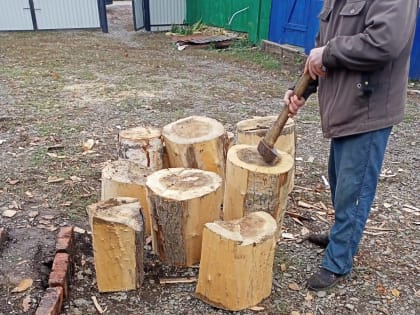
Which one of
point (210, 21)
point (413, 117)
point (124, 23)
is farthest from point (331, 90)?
Answer: point (124, 23)

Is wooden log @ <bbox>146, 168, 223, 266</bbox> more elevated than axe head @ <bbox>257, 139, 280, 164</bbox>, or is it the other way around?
axe head @ <bbox>257, 139, 280, 164</bbox>

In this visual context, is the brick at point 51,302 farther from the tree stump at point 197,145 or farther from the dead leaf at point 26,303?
the tree stump at point 197,145

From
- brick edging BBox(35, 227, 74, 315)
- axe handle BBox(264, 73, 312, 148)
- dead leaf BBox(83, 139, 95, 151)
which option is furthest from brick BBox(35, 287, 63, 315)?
dead leaf BBox(83, 139, 95, 151)

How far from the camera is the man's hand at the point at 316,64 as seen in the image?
216 cm

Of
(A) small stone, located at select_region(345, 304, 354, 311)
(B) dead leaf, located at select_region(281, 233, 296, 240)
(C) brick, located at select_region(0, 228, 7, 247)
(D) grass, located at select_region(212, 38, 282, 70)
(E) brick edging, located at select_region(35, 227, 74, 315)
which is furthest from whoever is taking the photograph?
(D) grass, located at select_region(212, 38, 282, 70)

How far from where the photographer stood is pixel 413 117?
5.72 meters

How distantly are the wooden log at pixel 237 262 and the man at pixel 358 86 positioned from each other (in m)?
0.46

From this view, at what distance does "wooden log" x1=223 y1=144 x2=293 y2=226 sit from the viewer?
2594 millimetres

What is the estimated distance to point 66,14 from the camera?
13000 millimetres

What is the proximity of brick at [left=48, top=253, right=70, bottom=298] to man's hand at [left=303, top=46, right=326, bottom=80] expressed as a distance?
1.78 metres

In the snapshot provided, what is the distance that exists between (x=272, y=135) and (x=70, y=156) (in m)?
2.44

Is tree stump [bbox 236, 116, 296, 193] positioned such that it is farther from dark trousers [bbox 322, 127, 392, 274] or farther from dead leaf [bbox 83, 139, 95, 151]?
dead leaf [bbox 83, 139, 95, 151]

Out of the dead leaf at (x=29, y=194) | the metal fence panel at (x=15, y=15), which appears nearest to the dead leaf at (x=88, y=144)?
the dead leaf at (x=29, y=194)

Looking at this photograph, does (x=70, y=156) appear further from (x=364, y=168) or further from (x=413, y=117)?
(x=413, y=117)
